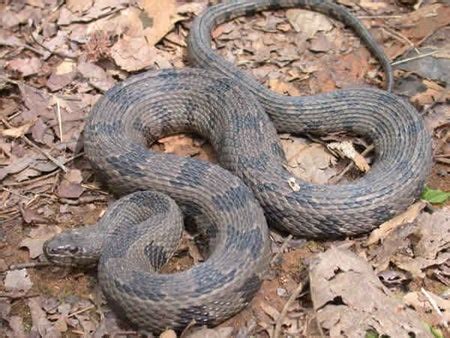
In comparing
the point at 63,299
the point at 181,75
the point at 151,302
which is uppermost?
the point at 181,75

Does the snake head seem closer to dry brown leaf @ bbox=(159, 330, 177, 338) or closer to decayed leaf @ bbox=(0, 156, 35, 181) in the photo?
dry brown leaf @ bbox=(159, 330, 177, 338)

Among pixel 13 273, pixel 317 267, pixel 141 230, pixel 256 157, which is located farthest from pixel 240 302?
pixel 13 273

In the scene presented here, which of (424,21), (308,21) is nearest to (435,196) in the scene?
(424,21)

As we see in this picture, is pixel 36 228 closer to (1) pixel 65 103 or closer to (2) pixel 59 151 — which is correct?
(2) pixel 59 151

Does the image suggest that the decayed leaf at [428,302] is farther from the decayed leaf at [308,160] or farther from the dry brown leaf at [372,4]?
the dry brown leaf at [372,4]

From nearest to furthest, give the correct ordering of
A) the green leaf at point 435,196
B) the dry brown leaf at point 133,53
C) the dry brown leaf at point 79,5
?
the green leaf at point 435,196
the dry brown leaf at point 133,53
the dry brown leaf at point 79,5

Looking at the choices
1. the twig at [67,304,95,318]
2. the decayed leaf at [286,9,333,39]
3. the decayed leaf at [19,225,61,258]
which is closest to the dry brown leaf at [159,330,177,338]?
the twig at [67,304,95,318]

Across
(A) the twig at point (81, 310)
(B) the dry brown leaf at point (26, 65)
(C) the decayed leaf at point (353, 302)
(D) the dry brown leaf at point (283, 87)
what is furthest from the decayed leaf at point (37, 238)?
(D) the dry brown leaf at point (283, 87)
